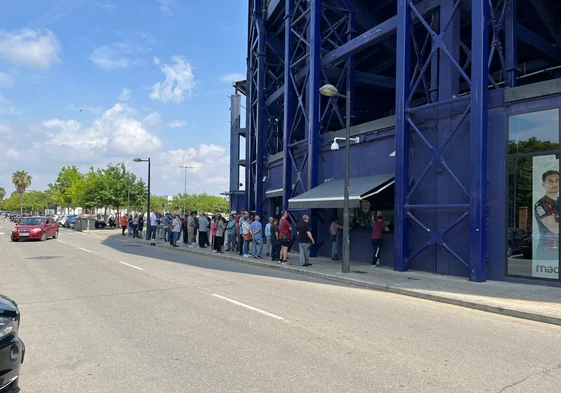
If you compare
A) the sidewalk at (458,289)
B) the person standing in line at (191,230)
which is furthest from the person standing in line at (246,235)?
the person standing in line at (191,230)

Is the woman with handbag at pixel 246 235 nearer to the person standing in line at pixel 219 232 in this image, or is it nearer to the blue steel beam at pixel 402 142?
the person standing in line at pixel 219 232

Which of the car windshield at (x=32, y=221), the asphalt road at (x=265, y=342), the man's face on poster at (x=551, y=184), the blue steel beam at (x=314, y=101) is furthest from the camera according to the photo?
the car windshield at (x=32, y=221)

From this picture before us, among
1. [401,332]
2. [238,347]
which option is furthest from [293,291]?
[238,347]

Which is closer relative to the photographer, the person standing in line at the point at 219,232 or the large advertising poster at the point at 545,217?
the large advertising poster at the point at 545,217

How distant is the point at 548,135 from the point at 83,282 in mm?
12325

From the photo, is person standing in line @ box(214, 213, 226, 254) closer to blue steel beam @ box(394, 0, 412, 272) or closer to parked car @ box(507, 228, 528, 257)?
blue steel beam @ box(394, 0, 412, 272)

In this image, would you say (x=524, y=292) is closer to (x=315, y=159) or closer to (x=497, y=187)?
(x=497, y=187)

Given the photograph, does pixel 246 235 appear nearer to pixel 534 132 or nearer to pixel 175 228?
pixel 175 228

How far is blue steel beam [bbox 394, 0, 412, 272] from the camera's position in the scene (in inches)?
552

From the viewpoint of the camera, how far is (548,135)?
11.3 m

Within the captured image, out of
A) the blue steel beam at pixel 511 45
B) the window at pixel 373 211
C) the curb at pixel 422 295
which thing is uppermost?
the blue steel beam at pixel 511 45

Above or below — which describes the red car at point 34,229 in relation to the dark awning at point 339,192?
below

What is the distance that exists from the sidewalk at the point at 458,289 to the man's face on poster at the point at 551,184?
2.46 meters

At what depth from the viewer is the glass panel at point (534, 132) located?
36.7 feet
